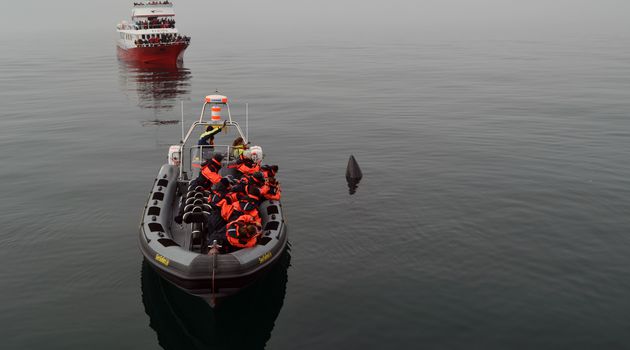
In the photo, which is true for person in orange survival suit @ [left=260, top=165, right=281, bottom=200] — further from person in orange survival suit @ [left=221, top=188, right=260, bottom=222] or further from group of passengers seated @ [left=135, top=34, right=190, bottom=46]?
group of passengers seated @ [left=135, top=34, right=190, bottom=46]

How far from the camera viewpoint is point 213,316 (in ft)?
34.0

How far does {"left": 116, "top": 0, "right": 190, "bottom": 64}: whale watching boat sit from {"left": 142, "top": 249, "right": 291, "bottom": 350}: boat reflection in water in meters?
52.4

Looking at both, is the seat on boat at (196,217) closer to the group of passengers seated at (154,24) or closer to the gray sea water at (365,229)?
the gray sea water at (365,229)

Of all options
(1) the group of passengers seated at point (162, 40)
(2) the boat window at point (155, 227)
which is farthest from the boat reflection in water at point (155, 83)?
(2) the boat window at point (155, 227)

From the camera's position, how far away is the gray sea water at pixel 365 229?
395 inches

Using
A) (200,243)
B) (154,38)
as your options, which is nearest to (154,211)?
(200,243)

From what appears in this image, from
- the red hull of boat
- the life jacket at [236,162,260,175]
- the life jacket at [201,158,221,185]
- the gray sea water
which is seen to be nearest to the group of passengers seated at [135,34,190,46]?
the red hull of boat

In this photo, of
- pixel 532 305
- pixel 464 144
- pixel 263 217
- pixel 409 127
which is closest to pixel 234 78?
pixel 409 127

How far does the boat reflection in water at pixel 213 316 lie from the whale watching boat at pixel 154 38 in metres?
52.4

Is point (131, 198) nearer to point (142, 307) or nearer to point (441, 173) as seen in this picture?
point (142, 307)

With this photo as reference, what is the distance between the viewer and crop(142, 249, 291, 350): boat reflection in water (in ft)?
32.1

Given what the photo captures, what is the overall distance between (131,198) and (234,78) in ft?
114

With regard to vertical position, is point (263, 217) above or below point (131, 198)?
above

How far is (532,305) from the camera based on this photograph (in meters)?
10.7
